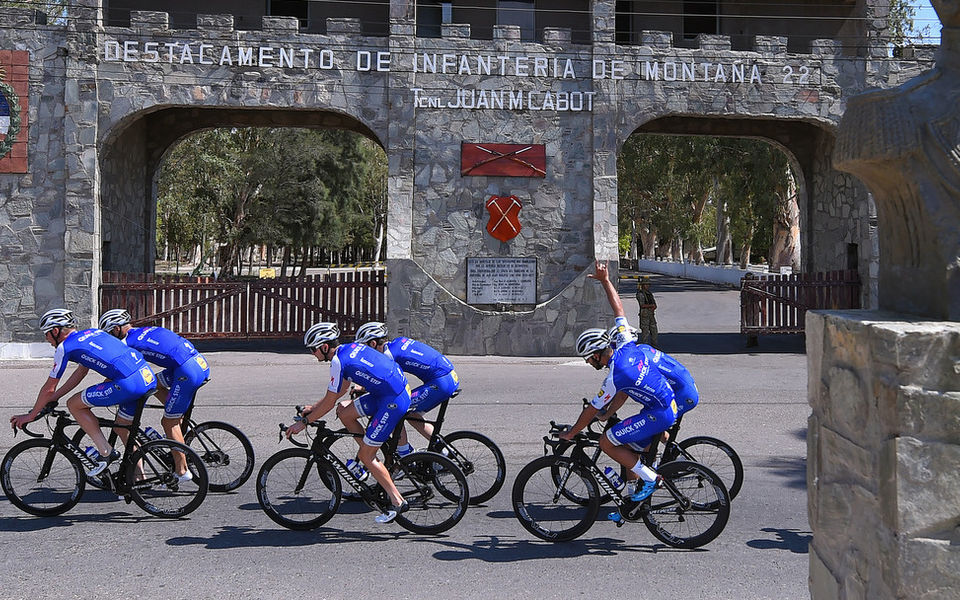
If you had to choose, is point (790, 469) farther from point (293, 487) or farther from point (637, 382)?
point (293, 487)

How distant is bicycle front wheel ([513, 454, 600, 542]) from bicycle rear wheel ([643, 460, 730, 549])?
1.44ft

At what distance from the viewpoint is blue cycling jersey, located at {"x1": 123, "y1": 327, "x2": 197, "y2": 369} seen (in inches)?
289

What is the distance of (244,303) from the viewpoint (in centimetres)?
1788

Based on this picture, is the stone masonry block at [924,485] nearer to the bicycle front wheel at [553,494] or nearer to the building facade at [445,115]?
the bicycle front wheel at [553,494]

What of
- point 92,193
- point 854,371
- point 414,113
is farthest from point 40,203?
point 854,371

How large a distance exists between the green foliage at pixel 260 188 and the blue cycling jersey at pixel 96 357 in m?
28.9

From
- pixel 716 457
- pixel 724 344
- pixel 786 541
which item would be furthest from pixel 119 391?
pixel 724 344

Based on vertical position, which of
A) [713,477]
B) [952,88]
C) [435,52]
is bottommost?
[713,477]

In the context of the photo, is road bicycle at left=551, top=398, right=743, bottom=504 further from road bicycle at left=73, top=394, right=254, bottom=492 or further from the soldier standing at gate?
the soldier standing at gate

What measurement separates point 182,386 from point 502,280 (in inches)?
425

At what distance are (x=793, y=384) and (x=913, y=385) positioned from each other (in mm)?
11870

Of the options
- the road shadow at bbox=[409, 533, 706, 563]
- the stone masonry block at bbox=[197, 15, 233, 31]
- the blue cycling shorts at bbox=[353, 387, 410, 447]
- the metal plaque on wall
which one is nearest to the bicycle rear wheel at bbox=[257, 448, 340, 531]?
the blue cycling shorts at bbox=[353, 387, 410, 447]

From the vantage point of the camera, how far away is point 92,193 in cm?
1672

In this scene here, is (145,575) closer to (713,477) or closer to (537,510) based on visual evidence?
(537,510)
